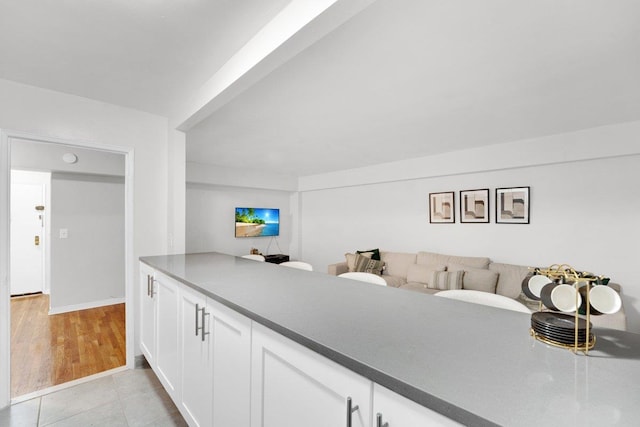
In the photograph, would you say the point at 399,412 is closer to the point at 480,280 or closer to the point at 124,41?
the point at 124,41

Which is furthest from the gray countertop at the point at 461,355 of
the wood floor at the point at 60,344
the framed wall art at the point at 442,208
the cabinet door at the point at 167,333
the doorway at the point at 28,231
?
the doorway at the point at 28,231

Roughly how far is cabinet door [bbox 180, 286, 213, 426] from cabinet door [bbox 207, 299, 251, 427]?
6cm

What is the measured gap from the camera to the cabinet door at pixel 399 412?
0.58 metres

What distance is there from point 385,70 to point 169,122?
207cm

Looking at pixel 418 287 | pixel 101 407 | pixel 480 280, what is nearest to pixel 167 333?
pixel 101 407

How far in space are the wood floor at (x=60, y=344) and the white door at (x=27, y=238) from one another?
60 cm

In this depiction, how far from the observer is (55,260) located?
4.04m

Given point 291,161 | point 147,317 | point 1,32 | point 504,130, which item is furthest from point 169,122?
point 504,130

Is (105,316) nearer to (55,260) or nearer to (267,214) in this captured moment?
(55,260)

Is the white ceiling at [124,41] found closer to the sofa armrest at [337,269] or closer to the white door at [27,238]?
the sofa armrest at [337,269]

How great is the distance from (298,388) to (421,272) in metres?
3.60

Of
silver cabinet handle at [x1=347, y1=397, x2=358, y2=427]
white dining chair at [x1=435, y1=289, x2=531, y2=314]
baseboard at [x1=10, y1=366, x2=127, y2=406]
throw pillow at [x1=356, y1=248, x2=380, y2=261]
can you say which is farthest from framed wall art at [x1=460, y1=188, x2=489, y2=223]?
baseboard at [x1=10, y1=366, x2=127, y2=406]

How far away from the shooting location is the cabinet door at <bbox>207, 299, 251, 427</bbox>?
114 centimetres

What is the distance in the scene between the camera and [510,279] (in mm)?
3443
